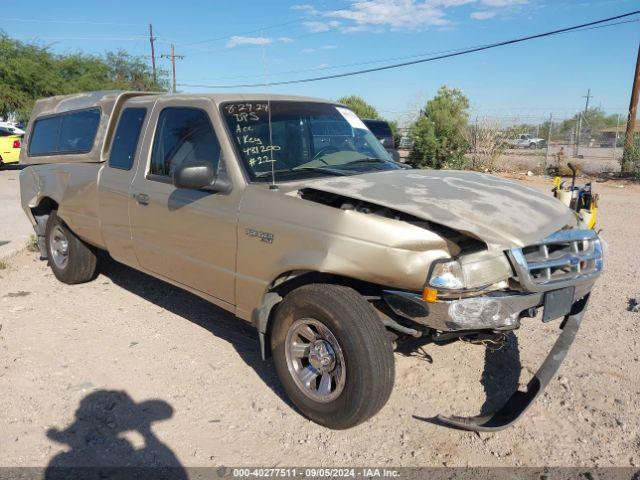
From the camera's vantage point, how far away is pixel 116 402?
361 centimetres

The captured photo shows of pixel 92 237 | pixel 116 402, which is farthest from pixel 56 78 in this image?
pixel 116 402

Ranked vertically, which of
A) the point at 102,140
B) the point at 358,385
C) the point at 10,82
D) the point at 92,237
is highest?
the point at 10,82

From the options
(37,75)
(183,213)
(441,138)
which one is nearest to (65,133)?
(183,213)

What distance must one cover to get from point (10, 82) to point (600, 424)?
3260 cm

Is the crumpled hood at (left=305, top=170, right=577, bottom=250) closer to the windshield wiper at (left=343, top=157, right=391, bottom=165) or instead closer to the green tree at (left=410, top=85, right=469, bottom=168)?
the windshield wiper at (left=343, top=157, right=391, bottom=165)

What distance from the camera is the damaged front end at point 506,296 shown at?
2.85 m

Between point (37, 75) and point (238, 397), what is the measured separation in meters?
31.1

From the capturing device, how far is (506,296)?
2920 mm

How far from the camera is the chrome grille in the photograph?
2.95 m

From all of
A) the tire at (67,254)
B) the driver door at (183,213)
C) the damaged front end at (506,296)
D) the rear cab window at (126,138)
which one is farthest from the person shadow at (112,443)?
the tire at (67,254)

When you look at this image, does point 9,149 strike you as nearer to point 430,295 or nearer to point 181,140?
point 181,140

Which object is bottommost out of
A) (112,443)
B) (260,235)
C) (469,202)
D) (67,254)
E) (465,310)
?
(112,443)

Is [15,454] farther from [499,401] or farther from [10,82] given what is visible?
[10,82]

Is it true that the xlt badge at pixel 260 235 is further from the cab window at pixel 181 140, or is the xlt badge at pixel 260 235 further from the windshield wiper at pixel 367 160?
the windshield wiper at pixel 367 160
